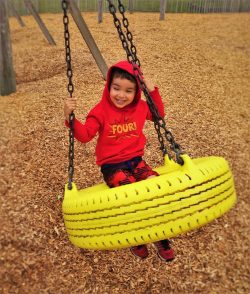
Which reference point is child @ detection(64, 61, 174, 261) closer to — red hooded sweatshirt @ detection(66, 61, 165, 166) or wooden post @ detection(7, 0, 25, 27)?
red hooded sweatshirt @ detection(66, 61, 165, 166)

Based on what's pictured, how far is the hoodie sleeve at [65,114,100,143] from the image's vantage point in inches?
113

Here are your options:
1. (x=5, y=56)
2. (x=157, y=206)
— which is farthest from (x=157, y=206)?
(x=5, y=56)

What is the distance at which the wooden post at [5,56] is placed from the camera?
5754 mm

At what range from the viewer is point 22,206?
3.96 metres

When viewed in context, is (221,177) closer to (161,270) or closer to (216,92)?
(161,270)

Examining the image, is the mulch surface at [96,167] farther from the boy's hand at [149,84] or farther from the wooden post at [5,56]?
the boy's hand at [149,84]

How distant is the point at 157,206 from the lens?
2.17 metres

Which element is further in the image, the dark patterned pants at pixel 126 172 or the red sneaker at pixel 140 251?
the red sneaker at pixel 140 251

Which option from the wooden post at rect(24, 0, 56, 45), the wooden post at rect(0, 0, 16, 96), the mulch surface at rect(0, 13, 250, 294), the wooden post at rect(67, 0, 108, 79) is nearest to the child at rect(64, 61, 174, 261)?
the mulch surface at rect(0, 13, 250, 294)

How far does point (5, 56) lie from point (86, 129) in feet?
11.6

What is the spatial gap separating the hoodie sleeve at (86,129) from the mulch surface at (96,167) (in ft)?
4.22

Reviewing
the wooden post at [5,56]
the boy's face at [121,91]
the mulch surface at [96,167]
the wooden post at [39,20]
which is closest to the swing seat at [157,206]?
the boy's face at [121,91]

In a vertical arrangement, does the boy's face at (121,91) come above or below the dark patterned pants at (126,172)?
above

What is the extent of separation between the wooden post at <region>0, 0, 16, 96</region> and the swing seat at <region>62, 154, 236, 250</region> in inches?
165
